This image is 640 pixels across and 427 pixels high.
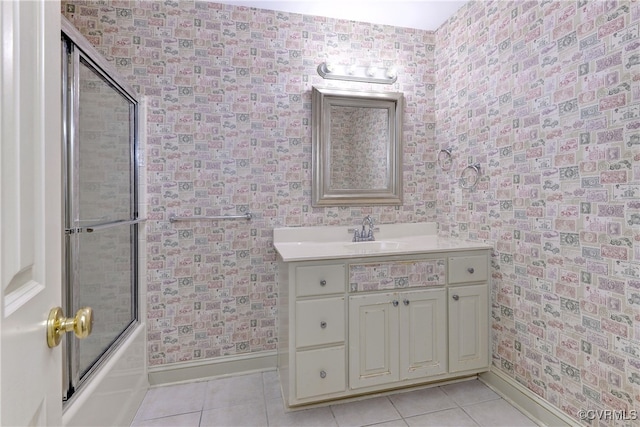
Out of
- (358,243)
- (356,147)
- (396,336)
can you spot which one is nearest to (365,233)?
(358,243)

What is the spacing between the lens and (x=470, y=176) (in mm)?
2172

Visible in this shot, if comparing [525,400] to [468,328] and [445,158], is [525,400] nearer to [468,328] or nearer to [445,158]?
[468,328]

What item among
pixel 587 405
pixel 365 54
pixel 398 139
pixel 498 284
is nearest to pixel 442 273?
pixel 498 284

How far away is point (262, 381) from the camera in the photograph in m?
2.10

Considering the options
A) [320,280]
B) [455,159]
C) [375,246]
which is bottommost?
[320,280]

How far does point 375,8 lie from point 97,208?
2.05 meters

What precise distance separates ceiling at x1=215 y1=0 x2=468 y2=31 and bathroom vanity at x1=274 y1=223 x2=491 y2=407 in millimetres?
1576

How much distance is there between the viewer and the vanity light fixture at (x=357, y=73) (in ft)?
7.34

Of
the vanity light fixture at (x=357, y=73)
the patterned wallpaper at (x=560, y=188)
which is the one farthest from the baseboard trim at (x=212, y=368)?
the vanity light fixture at (x=357, y=73)

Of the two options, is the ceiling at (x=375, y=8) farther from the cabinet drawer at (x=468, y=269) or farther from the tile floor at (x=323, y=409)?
the tile floor at (x=323, y=409)

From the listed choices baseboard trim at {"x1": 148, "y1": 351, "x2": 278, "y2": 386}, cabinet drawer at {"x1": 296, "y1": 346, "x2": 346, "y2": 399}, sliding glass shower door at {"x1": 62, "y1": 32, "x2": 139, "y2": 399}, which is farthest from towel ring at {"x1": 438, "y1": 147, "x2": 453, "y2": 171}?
sliding glass shower door at {"x1": 62, "y1": 32, "x2": 139, "y2": 399}

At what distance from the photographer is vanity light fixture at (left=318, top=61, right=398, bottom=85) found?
2238 mm

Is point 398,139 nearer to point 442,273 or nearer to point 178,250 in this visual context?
point 442,273

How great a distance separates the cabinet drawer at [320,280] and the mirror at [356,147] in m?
0.65
